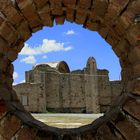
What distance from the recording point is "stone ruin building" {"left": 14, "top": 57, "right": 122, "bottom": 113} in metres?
32.5

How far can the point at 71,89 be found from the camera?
32.8 meters

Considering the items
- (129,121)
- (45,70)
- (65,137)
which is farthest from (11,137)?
(45,70)

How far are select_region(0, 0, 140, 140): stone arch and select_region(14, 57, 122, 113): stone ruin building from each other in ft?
94.3

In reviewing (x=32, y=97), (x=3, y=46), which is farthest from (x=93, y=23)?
(x=32, y=97)

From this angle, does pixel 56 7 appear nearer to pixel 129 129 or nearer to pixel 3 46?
pixel 3 46

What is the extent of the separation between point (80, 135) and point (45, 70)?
96.8 ft

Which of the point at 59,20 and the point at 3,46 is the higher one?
the point at 59,20

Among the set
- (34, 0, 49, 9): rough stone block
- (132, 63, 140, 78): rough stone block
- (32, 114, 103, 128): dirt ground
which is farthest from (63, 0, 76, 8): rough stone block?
(32, 114, 103, 128): dirt ground

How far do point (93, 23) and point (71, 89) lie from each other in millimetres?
29281

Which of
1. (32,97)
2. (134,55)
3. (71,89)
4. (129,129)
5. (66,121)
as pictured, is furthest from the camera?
(71,89)

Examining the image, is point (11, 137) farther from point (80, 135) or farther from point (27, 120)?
point (80, 135)

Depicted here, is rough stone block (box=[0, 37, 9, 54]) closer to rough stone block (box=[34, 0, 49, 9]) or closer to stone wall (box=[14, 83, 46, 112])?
rough stone block (box=[34, 0, 49, 9])

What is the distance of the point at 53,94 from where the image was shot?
33094mm

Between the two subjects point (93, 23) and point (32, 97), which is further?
point (32, 97)
